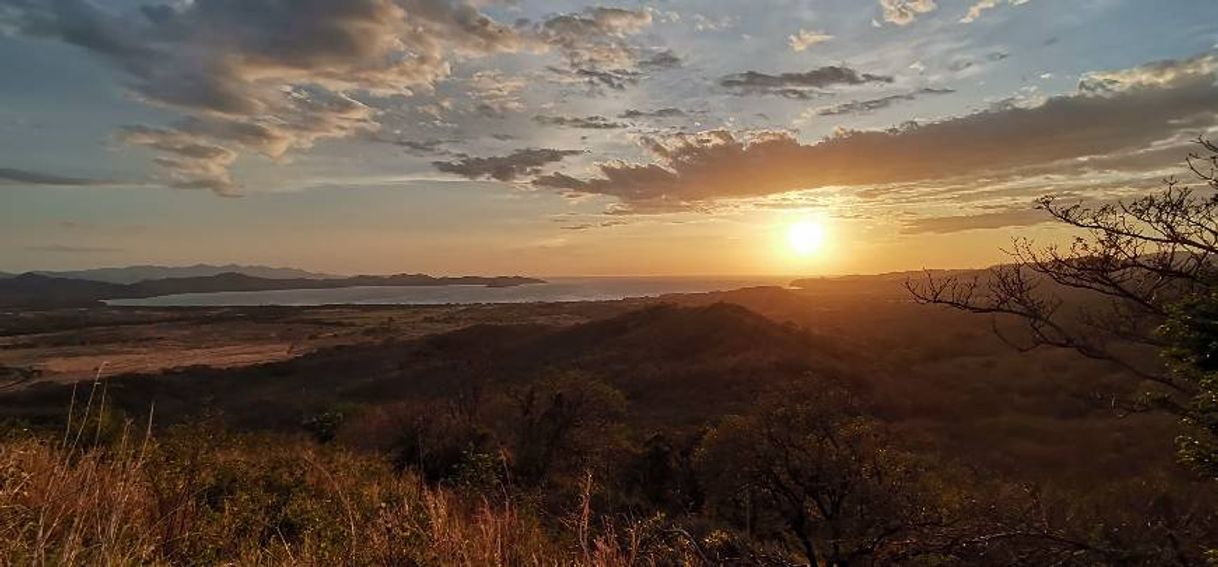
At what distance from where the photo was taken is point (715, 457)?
15172 millimetres

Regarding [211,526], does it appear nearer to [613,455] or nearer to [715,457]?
[715,457]

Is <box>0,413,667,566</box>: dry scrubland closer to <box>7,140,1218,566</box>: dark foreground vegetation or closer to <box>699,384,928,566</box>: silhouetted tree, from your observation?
<box>7,140,1218,566</box>: dark foreground vegetation

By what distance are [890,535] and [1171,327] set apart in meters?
5.38

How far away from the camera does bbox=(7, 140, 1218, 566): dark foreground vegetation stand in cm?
530

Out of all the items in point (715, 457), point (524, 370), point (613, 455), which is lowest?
point (524, 370)

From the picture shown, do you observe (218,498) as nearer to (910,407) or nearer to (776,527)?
(776,527)

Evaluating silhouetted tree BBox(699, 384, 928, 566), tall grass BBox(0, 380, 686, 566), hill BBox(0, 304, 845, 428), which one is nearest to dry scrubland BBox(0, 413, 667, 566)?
tall grass BBox(0, 380, 686, 566)

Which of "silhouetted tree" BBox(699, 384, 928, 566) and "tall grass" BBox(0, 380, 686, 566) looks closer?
"tall grass" BBox(0, 380, 686, 566)

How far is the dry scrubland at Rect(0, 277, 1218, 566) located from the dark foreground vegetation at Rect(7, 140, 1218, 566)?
76 millimetres

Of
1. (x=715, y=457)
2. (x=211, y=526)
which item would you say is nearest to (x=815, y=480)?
(x=715, y=457)

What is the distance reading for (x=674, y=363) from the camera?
5284 cm

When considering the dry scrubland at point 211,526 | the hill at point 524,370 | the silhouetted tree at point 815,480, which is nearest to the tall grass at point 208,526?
the dry scrubland at point 211,526

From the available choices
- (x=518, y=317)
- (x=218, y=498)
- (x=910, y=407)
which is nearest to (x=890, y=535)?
(x=218, y=498)

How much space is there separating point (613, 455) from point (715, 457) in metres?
7.07
